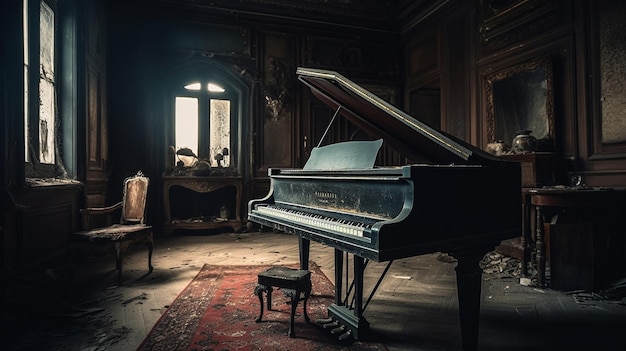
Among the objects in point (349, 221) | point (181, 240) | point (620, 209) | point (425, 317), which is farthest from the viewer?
point (181, 240)

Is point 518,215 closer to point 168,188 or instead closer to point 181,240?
point 181,240

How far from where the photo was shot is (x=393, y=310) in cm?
264

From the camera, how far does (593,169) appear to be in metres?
3.74

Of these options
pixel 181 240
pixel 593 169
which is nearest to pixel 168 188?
pixel 181 240

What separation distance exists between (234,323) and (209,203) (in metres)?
4.19

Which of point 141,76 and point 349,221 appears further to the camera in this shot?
point 141,76

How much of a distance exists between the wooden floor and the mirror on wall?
1598 millimetres

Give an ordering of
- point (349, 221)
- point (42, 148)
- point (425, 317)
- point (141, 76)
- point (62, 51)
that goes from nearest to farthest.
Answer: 1. point (349, 221)
2. point (425, 317)
3. point (42, 148)
4. point (62, 51)
5. point (141, 76)

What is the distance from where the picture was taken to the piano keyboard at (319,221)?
1.72 m

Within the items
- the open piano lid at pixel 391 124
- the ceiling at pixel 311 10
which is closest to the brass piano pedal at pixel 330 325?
the open piano lid at pixel 391 124

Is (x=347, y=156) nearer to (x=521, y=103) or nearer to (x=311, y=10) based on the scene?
(x=521, y=103)

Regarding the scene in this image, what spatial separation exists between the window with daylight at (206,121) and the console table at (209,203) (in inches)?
18.8

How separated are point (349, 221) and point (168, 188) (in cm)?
448

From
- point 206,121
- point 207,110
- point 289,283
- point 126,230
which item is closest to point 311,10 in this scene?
point 207,110
